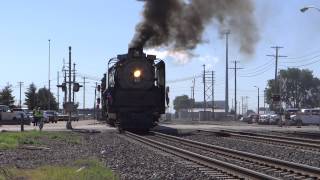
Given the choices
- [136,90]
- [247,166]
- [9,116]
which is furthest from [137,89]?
[9,116]

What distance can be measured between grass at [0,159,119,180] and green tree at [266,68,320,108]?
17117 centimetres

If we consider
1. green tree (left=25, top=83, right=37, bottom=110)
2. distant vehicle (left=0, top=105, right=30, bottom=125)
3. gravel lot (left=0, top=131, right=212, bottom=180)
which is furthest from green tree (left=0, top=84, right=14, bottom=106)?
gravel lot (left=0, top=131, right=212, bottom=180)

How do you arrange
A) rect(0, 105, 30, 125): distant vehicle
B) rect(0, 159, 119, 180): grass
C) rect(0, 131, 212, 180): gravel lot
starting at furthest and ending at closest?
Answer: 1. rect(0, 105, 30, 125): distant vehicle
2. rect(0, 131, 212, 180): gravel lot
3. rect(0, 159, 119, 180): grass

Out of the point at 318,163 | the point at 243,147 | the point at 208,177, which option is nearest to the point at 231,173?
the point at 208,177

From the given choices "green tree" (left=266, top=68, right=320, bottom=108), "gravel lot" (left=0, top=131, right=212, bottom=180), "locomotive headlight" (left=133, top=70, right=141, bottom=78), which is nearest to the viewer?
"gravel lot" (left=0, top=131, right=212, bottom=180)

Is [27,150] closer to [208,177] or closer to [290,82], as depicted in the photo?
[208,177]

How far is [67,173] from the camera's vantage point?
14555 mm

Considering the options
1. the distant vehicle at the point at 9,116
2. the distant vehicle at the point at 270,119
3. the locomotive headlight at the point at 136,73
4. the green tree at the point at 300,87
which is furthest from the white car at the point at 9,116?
the green tree at the point at 300,87

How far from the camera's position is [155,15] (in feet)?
110

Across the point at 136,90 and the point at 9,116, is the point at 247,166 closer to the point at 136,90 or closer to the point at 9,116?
the point at 136,90

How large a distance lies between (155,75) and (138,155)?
1569 cm

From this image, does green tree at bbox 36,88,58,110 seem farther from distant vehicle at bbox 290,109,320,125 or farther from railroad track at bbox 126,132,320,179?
railroad track at bbox 126,132,320,179

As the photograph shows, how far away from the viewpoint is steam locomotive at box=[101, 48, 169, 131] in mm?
35969

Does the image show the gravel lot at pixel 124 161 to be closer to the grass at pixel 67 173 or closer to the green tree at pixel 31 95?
the grass at pixel 67 173
